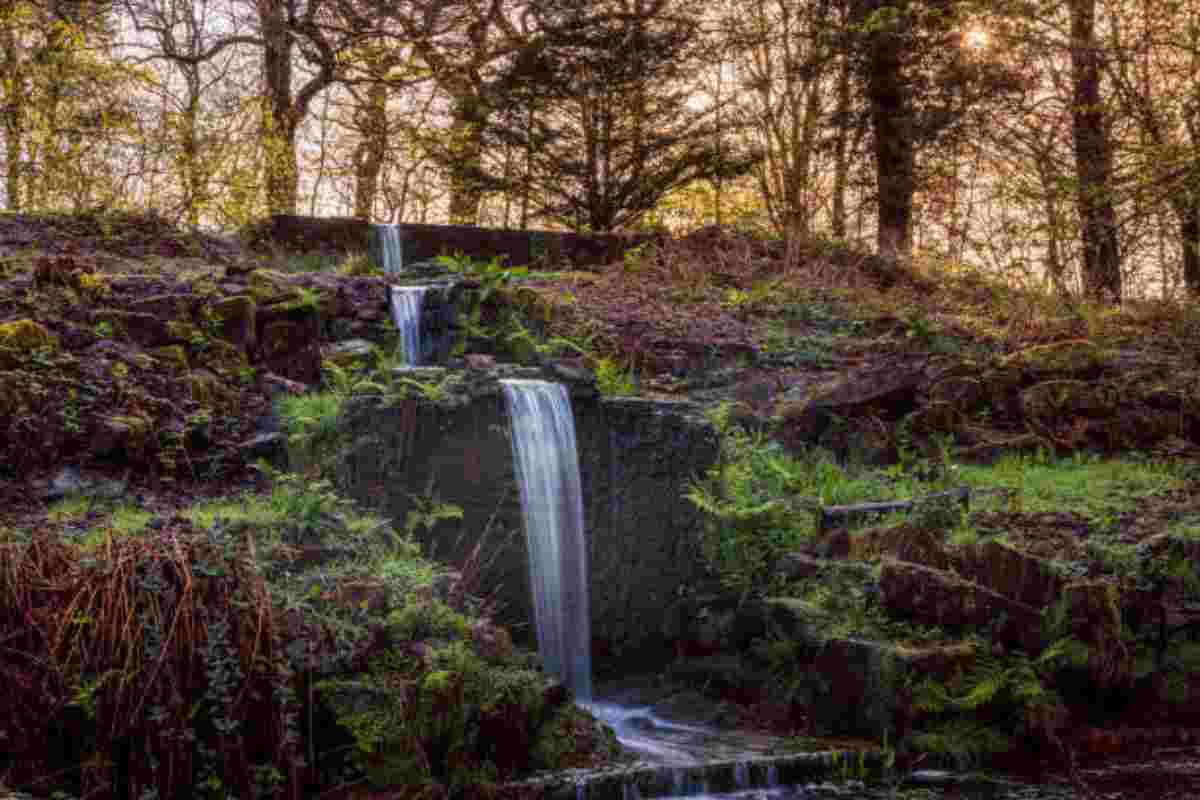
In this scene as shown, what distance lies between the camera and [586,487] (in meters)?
8.27

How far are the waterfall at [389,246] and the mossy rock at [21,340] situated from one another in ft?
21.8

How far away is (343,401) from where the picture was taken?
27.2ft

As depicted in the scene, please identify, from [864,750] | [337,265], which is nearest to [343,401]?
[864,750]

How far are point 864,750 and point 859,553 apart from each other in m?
1.70

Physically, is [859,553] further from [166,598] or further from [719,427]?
[166,598]

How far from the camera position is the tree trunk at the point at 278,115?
16.7 meters

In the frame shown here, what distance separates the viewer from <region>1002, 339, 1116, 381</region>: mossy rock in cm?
1107

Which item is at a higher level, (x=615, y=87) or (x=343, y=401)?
(x=615, y=87)

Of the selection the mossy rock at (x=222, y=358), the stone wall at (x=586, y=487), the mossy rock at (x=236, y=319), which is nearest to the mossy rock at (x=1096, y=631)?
the stone wall at (x=586, y=487)

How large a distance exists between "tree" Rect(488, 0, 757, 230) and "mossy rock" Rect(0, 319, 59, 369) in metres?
9.98

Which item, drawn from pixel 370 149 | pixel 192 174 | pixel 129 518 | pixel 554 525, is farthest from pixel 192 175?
pixel 554 525

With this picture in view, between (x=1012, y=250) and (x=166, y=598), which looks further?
(x=1012, y=250)

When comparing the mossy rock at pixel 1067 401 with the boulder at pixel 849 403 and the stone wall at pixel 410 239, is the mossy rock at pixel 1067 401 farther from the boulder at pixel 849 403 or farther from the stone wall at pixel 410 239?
the stone wall at pixel 410 239

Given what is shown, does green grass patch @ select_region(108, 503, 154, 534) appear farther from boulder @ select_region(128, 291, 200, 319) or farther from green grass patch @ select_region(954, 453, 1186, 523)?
green grass patch @ select_region(954, 453, 1186, 523)
